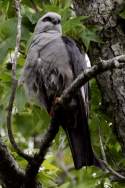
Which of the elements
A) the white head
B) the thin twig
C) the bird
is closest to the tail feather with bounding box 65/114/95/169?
the bird

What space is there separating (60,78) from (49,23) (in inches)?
25.6

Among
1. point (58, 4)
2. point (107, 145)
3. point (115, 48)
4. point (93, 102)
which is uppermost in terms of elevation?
point (58, 4)

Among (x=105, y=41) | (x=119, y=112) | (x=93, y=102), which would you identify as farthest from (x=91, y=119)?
(x=105, y=41)

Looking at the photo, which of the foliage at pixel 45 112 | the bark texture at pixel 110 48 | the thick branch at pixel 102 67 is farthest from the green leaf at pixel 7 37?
the thick branch at pixel 102 67

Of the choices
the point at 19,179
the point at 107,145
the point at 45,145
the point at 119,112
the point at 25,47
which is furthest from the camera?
the point at 25,47

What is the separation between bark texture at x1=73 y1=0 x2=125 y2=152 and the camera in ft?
10.6

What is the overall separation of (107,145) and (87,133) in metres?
0.25

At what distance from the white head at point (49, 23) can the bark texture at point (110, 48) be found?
23cm

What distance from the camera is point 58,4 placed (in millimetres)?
3828

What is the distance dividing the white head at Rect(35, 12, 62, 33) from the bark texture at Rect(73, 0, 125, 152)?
0.23m

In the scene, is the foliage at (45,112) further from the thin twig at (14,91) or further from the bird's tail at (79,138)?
the thin twig at (14,91)

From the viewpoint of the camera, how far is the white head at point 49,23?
12.2 ft

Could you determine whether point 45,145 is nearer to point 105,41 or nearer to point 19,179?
point 19,179

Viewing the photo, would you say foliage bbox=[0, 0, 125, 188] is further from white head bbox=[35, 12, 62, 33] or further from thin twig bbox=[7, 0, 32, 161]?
thin twig bbox=[7, 0, 32, 161]
